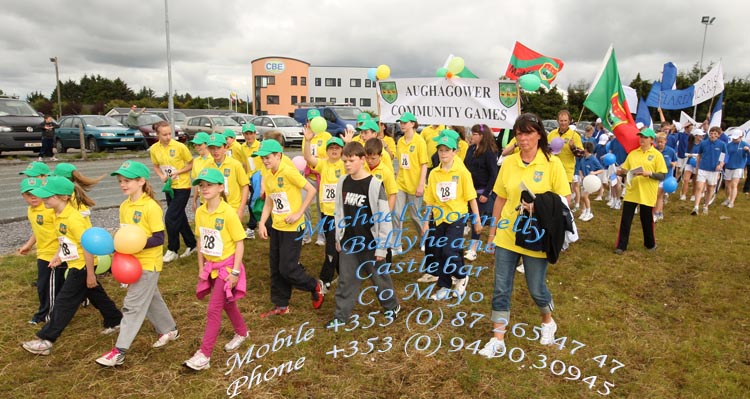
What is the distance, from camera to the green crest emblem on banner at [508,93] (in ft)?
19.2

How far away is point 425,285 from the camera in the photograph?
5594mm

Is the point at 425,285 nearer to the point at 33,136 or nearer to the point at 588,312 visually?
the point at 588,312

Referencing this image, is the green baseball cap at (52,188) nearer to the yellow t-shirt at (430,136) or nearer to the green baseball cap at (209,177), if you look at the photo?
the green baseball cap at (209,177)

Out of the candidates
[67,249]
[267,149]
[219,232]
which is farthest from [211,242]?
[67,249]

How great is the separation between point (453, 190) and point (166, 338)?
304 centimetres

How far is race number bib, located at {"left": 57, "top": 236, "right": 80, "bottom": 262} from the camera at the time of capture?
3.79 m

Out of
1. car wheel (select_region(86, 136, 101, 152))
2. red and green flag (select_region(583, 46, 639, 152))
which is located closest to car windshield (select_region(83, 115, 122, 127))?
car wheel (select_region(86, 136, 101, 152))

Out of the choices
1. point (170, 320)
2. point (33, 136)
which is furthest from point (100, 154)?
point (170, 320)

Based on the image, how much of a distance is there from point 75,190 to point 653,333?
17.6 feet

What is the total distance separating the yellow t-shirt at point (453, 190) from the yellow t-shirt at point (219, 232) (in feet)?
7.08

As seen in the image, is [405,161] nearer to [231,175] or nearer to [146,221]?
[231,175]

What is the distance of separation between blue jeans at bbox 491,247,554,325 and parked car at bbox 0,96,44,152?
55.9 feet

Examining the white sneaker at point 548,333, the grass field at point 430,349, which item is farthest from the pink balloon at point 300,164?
the white sneaker at point 548,333

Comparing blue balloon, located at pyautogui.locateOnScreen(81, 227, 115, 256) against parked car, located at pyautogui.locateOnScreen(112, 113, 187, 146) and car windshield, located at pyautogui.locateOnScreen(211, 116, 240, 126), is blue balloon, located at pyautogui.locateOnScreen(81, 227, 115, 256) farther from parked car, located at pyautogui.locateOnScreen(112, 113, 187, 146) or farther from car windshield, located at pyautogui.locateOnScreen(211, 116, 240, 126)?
car windshield, located at pyautogui.locateOnScreen(211, 116, 240, 126)
